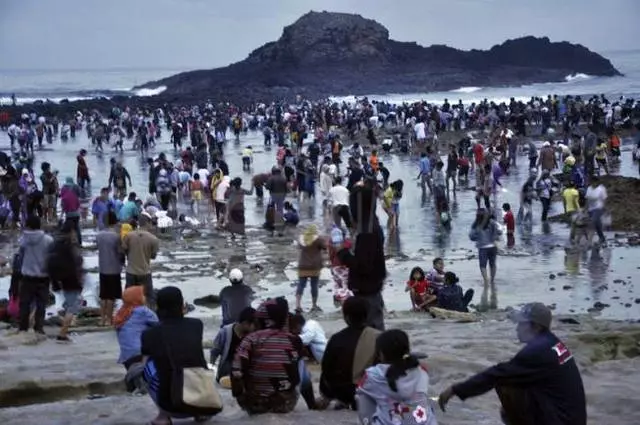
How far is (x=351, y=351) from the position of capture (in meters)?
7.17

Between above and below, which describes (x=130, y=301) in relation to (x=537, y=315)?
below

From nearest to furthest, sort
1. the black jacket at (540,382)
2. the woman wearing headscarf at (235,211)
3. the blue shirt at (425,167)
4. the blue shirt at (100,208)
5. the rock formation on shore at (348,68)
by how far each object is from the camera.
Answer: the black jacket at (540,382) → the blue shirt at (100,208) → the woman wearing headscarf at (235,211) → the blue shirt at (425,167) → the rock formation on shore at (348,68)

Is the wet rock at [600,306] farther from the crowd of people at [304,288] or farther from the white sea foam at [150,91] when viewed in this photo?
the white sea foam at [150,91]

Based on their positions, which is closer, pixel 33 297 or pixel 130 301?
pixel 130 301

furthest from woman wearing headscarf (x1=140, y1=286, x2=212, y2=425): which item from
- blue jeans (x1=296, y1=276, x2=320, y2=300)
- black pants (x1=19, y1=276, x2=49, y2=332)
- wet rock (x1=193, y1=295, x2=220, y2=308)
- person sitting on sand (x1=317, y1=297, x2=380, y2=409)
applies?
wet rock (x1=193, y1=295, x2=220, y2=308)

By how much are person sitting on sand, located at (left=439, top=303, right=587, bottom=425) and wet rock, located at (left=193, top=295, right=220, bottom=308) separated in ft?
28.6

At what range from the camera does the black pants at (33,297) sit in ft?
37.2

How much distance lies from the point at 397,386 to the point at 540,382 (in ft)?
2.66

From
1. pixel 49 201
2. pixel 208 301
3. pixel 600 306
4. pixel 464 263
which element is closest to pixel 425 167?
pixel 49 201

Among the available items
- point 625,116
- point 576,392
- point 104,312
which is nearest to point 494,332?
point 104,312

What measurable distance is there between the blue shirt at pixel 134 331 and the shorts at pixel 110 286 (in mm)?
3950

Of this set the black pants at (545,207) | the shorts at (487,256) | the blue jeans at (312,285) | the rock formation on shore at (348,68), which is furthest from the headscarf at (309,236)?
the rock formation on shore at (348,68)

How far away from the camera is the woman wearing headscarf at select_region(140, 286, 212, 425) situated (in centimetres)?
690

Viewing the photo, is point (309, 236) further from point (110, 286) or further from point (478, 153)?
point (478, 153)
